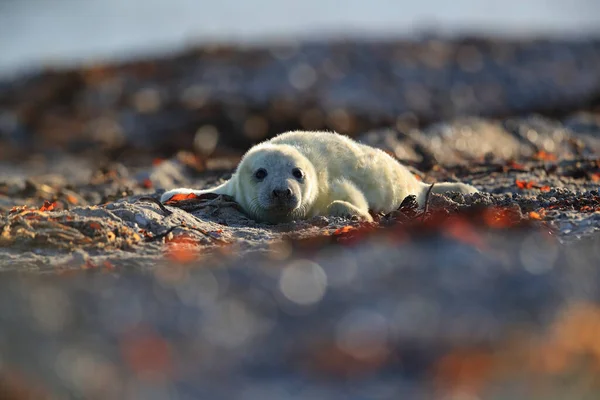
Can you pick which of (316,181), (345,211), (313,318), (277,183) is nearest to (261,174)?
(277,183)

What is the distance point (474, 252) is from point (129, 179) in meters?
8.00

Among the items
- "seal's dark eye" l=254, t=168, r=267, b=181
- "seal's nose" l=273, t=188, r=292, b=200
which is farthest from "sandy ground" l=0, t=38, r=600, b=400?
"seal's dark eye" l=254, t=168, r=267, b=181

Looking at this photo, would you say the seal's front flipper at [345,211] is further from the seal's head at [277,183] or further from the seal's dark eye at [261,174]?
the seal's dark eye at [261,174]

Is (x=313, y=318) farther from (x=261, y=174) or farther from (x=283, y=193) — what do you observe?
(x=261, y=174)

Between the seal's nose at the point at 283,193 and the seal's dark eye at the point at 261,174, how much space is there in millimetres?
304

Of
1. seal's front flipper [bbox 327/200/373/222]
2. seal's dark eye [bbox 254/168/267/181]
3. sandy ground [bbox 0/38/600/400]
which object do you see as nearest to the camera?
sandy ground [bbox 0/38/600/400]

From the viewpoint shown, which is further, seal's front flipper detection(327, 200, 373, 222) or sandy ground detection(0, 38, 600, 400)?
seal's front flipper detection(327, 200, 373, 222)

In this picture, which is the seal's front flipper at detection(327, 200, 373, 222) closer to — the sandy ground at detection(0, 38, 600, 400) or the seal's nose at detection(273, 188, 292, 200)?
the seal's nose at detection(273, 188, 292, 200)

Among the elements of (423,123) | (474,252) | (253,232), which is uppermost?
(474,252)

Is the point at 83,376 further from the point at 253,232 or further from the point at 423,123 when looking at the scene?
the point at 423,123

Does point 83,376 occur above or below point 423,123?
above

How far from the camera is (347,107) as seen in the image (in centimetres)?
2555

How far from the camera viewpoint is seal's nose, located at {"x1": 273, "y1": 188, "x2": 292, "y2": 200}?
6.65 m

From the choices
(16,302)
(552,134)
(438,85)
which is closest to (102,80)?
(438,85)
